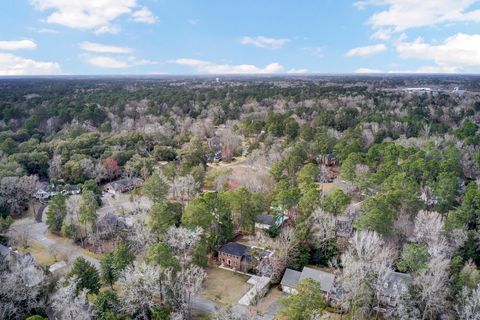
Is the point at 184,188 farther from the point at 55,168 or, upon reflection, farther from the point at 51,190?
the point at 55,168

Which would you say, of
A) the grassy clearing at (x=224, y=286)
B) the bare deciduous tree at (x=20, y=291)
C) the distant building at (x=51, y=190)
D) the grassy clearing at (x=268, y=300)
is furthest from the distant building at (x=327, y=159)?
the bare deciduous tree at (x=20, y=291)

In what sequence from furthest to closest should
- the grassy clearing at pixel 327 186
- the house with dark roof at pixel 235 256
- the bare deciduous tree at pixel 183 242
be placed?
the grassy clearing at pixel 327 186 → the house with dark roof at pixel 235 256 → the bare deciduous tree at pixel 183 242

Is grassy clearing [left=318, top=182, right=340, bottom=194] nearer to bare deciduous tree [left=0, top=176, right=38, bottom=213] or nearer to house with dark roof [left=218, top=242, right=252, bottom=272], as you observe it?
house with dark roof [left=218, top=242, right=252, bottom=272]

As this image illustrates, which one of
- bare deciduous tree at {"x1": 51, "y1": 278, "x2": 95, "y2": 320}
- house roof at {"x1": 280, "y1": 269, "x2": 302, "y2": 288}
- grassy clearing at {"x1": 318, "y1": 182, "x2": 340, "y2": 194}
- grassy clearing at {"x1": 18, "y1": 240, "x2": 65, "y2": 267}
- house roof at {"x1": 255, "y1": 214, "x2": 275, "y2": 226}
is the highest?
bare deciduous tree at {"x1": 51, "y1": 278, "x2": 95, "y2": 320}

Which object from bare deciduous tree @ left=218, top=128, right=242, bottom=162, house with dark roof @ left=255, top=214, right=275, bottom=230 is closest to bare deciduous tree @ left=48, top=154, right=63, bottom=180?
bare deciduous tree @ left=218, top=128, right=242, bottom=162

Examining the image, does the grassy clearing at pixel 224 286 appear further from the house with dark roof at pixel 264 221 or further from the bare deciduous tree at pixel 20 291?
the bare deciduous tree at pixel 20 291

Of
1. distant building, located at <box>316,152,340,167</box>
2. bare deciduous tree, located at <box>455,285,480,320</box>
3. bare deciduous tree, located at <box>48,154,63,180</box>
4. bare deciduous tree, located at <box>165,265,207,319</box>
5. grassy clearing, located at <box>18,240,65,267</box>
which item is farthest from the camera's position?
distant building, located at <box>316,152,340,167</box>
